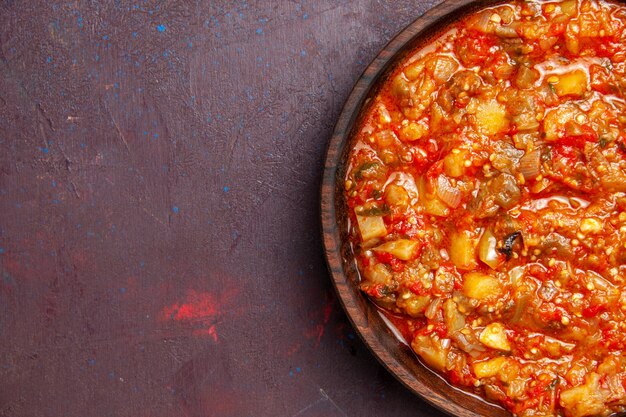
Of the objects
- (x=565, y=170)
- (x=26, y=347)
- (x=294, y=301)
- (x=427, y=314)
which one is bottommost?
(x=26, y=347)

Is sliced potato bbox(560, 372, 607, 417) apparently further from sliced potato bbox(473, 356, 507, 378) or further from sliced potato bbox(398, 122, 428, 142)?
sliced potato bbox(398, 122, 428, 142)

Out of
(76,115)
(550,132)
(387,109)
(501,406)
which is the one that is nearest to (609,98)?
(550,132)

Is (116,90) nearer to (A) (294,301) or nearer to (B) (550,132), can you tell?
(A) (294,301)

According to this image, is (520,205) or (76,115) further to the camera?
(76,115)

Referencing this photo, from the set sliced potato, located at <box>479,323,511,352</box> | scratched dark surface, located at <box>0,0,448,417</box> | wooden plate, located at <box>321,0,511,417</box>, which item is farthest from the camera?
scratched dark surface, located at <box>0,0,448,417</box>

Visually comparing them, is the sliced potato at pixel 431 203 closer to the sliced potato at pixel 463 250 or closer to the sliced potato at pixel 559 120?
the sliced potato at pixel 463 250

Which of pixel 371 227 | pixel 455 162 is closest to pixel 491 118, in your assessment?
pixel 455 162

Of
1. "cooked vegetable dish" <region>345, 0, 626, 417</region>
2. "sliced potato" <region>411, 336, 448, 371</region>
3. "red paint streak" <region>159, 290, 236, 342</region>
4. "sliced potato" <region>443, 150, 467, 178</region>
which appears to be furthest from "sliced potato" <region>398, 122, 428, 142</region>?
"red paint streak" <region>159, 290, 236, 342</region>
